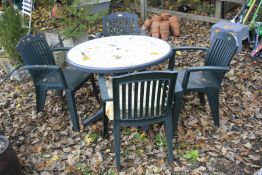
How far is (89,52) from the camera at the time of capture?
397cm

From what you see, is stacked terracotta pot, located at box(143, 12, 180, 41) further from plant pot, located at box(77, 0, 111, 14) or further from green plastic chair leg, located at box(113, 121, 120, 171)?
green plastic chair leg, located at box(113, 121, 120, 171)

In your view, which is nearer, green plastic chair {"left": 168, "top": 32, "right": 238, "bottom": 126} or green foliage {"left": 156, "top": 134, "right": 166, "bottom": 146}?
green plastic chair {"left": 168, "top": 32, "right": 238, "bottom": 126}

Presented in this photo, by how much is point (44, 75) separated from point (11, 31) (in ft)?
4.94

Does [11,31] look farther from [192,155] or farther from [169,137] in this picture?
[192,155]

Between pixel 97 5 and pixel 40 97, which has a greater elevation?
pixel 97 5

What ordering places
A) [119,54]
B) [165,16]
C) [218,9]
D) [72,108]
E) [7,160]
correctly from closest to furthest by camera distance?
1. [7,160]
2. [119,54]
3. [72,108]
4. [218,9]
5. [165,16]

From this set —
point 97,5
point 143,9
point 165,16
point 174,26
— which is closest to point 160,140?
point 174,26

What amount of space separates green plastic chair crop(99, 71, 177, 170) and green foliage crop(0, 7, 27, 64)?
2654 mm

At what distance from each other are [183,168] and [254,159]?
2.53 feet

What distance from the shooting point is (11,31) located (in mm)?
5312

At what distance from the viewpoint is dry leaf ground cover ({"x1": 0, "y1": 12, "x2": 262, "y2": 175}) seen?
351 centimetres

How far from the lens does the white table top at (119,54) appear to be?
3496 mm

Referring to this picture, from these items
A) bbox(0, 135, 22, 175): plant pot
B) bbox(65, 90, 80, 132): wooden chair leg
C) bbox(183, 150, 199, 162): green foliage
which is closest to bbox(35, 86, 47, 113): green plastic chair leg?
bbox(65, 90, 80, 132): wooden chair leg

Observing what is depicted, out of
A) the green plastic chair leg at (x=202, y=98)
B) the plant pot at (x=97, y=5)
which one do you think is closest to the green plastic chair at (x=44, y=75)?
the green plastic chair leg at (x=202, y=98)
